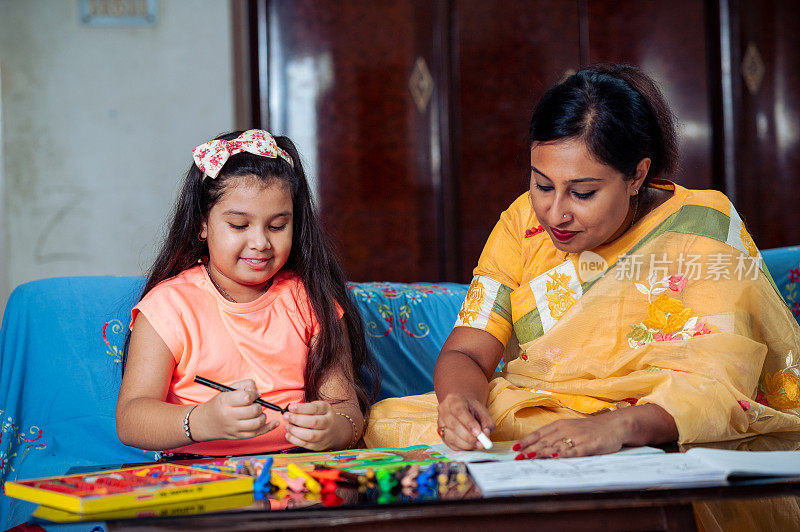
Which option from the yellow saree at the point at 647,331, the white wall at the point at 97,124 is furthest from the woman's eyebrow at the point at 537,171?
the white wall at the point at 97,124

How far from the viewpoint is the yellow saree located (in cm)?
127

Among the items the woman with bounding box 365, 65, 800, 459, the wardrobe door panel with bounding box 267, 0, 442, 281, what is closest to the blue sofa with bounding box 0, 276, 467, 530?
the woman with bounding box 365, 65, 800, 459

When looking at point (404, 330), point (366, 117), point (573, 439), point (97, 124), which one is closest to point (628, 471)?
point (573, 439)

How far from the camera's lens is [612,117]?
4.54 ft

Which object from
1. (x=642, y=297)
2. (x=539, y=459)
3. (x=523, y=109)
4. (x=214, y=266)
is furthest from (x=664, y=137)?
(x=523, y=109)

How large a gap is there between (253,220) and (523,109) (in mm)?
2259

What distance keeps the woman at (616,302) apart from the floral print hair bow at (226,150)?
0.50 meters

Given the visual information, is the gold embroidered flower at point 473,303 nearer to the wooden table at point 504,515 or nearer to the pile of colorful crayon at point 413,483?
the pile of colorful crayon at point 413,483

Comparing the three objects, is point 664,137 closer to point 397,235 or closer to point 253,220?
point 253,220

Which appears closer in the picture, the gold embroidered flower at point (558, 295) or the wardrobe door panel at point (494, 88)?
the gold embroidered flower at point (558, 295)

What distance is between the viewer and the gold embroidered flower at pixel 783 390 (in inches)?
54.3

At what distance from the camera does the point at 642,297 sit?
141cm

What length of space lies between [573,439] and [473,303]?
519mm

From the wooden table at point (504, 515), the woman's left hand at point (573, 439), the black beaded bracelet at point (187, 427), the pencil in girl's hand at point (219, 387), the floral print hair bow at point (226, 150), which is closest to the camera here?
the wooden table at point (504, 515)
